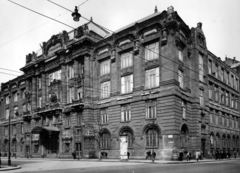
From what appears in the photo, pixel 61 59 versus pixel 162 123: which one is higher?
pixel 61 59

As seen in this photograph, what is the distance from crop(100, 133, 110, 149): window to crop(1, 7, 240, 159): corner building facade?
150 millimetres

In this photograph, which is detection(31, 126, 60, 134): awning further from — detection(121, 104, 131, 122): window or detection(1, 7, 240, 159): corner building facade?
detection(121, 104, 131, 122): window

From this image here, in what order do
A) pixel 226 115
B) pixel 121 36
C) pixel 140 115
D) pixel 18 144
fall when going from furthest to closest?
pixel 18 144
pixel 226 115
pixel 121 36
pixel 140 115

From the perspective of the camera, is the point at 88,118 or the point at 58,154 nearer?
the point at 88,118

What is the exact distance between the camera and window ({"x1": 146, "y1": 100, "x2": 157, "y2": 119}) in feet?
119

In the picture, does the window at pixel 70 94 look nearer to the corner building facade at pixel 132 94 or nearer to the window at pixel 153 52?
the corner building facade at pixel 132 94

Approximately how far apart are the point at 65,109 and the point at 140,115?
50.3 ft

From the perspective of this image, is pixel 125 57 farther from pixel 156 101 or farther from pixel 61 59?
pixel 61 59

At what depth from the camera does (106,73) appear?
44531 millimetres

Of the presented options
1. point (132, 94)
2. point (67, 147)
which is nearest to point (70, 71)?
point (67, 147)

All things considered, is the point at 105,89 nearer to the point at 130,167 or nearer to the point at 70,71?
the point at 70,71

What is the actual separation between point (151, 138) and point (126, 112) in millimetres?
5806

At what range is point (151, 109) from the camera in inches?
1449

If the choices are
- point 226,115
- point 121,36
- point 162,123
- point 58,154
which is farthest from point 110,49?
point 226,115
